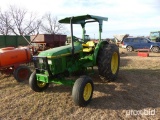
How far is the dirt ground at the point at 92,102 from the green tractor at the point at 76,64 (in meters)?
0.30

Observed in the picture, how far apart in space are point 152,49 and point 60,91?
1501cm

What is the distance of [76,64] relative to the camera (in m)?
5.81

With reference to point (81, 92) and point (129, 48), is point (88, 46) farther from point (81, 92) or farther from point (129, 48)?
point (129, 48)

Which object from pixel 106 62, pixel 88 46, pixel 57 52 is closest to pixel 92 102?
pixel 106 62

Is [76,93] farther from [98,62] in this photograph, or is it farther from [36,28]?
[36,28]

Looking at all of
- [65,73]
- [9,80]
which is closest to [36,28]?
[9,80]

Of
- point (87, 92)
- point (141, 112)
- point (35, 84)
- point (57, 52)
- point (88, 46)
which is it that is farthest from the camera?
point (88, 46)

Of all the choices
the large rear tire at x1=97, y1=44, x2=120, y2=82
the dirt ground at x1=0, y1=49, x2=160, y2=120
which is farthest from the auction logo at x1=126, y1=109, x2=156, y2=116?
the large rear tire at x1=97, y1=44, x2=120, y2=82

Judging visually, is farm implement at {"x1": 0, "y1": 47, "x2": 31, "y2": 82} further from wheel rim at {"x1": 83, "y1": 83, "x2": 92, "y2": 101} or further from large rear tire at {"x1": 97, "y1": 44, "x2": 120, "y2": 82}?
wheel rim at {"x1": 83, "y1": 83, "x2": 92, "y2": 101}

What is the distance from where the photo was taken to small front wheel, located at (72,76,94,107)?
462 centimetres

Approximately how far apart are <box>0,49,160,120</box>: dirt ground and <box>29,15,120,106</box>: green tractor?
30cm

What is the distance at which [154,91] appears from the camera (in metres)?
5.98

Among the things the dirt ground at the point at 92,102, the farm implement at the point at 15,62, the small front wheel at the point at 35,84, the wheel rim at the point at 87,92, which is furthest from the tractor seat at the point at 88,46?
the farm implement at the point at 15,62

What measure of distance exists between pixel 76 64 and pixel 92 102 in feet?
4.29
